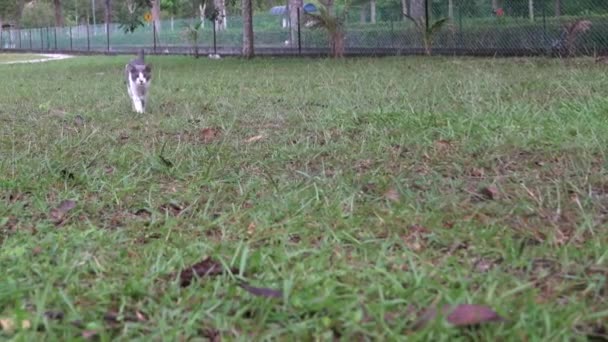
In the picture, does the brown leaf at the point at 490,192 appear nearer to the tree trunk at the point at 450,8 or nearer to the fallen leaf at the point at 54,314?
the fallen leaf at the point at 54,314

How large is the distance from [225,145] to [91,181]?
47.2 inches

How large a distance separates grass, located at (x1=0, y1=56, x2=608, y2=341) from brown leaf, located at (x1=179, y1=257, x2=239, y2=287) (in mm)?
39

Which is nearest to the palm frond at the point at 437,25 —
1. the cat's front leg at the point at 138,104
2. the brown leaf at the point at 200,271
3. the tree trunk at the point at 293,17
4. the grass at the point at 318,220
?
the tree trunk at the point at 293,17

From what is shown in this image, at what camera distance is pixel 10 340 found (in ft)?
7.04

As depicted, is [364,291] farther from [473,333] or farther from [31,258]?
[31,258]

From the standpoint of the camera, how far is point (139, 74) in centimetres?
802

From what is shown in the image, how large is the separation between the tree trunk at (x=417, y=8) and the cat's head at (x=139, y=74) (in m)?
11.2

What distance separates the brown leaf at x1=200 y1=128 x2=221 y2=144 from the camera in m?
5.59

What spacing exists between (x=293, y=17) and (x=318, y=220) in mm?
20531

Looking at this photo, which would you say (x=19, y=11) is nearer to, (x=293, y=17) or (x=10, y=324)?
(x=293, y=17)

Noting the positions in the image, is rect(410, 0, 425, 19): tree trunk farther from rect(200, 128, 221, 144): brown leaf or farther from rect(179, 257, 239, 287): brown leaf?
→ rect(179, 257, 239, 287): brown leaf

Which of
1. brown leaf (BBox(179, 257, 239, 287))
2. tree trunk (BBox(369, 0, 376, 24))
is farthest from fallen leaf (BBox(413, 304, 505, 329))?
tree trunk (BBox(369, 0, 376, 24))

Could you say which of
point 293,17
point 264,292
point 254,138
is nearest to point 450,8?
point 293,17

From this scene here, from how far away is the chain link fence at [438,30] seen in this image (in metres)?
15.5
